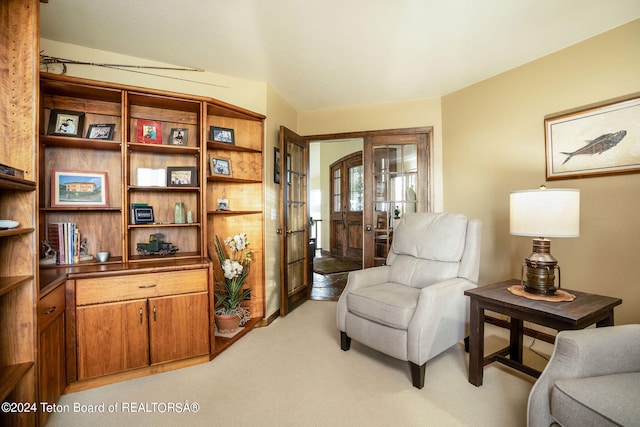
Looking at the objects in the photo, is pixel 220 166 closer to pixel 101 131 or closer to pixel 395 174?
pixel 101 131

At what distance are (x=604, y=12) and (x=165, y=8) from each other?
296 centimetres

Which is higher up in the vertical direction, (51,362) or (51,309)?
(51,309)

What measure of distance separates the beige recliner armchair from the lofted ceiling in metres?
1.44

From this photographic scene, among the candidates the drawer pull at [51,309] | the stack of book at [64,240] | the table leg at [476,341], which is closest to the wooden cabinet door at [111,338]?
the drawer pull at [51,309]

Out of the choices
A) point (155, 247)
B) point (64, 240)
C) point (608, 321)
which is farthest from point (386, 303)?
point (64, 240)

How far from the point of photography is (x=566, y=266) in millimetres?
2424

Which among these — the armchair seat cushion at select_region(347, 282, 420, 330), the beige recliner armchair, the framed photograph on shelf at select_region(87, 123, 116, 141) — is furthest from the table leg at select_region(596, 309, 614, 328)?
the framed photograph on shelf at select_region(87, 123, 116, 141)

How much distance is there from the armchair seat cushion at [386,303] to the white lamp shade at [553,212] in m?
0.86

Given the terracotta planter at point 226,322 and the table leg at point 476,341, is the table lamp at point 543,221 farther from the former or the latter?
the terracotta planter at point 226,322

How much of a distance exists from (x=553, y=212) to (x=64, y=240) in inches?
125

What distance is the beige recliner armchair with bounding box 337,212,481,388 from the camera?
6.15 feet

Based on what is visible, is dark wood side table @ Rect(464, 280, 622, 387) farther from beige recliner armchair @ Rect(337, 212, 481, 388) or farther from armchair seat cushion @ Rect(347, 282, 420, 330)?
armchair seat cushion @ Rect(347, 282, 420, 330)

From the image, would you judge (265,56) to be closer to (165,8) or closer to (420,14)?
(165,8)

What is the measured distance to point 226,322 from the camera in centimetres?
258
